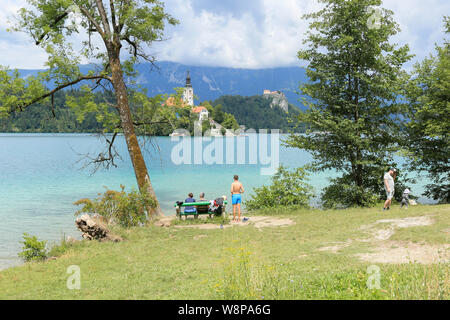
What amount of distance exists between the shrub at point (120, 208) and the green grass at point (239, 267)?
1.30m

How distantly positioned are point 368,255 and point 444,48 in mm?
17457

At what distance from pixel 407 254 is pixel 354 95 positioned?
39.6 ft

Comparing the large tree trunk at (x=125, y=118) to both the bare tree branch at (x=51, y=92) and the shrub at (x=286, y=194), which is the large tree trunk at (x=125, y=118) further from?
the shrub at (x=286, y=194)

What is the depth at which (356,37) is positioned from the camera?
1803cm

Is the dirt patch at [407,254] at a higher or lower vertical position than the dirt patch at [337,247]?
higher

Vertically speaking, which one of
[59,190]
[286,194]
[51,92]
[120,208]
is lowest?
[59,190]

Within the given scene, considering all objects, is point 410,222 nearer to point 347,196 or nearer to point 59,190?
point 347,196

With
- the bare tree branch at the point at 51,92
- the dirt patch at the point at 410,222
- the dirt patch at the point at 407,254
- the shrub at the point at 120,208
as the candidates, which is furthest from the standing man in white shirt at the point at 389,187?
the bare tree branch at the point at 51,92

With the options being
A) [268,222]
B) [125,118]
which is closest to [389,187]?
[268,222]

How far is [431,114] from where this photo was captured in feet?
63.2

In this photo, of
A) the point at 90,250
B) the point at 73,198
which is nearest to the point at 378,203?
the point at 90,250

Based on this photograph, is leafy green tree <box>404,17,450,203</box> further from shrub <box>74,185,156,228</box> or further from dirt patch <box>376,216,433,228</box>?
shrub <box>74,185,156,228</box>

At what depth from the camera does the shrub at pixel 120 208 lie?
14.3 meters
